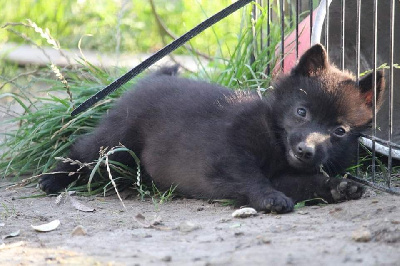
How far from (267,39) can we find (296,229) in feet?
8.61

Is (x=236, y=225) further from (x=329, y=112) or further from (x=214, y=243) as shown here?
Answer: (x=329, y=112)

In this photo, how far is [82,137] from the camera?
4848 millimetres

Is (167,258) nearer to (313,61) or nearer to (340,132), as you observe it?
(340,132)

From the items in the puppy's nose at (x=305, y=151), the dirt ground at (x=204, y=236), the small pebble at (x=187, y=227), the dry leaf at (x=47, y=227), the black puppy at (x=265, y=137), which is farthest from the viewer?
the black puppy at (x=265, y=137)

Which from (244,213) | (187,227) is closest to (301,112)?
(244,213)

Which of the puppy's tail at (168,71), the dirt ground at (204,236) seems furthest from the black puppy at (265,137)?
the puppy's tail at (168,71)

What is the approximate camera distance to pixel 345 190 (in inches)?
147

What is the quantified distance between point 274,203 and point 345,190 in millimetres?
433

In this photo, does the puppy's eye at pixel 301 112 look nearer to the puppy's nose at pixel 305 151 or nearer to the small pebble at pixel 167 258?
the puppy's nose at pixel 305 151

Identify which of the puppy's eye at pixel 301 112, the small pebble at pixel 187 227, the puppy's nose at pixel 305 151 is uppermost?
the puppy's eye at pixel 301 112

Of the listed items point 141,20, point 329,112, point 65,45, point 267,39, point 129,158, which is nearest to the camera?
point 329,112

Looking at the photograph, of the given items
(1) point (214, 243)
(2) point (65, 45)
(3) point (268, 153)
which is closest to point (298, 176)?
(3) point (268, 153)

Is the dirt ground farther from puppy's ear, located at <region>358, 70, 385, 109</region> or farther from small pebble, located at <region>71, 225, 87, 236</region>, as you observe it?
puppy's ear, located at <region>358, 70, 385, 109</region>

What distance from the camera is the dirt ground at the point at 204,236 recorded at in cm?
266
